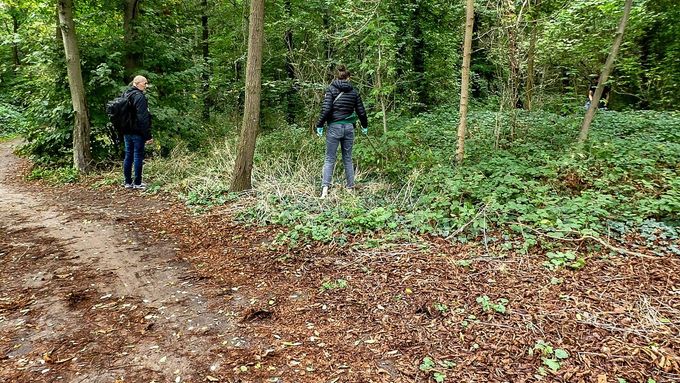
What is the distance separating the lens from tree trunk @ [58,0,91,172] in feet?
27.7

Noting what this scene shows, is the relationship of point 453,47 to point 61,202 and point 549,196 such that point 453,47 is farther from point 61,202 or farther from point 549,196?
point 61,202

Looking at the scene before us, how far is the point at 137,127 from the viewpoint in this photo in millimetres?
7215

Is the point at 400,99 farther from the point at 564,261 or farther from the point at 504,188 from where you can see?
the point at 564,261

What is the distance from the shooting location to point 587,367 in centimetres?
250

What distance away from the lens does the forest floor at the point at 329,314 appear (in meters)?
2.59

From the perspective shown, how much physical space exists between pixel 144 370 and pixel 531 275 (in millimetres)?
3192

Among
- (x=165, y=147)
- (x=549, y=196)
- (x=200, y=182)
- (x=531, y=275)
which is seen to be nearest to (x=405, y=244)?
(x=531, y=275)

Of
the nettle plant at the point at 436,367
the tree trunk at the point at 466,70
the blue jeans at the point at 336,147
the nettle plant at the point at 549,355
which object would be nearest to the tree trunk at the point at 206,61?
the blue jeans at the point at 336,147

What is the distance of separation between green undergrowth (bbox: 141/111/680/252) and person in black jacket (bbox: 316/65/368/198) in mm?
461

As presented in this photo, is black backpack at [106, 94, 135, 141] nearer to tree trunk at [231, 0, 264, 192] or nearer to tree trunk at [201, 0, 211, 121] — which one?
tree trunk at [231, 0, 264, 192]

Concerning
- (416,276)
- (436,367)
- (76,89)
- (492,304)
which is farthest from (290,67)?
(436,367)

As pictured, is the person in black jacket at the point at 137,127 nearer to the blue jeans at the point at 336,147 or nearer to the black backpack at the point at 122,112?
the black backpack at the point at 122,112

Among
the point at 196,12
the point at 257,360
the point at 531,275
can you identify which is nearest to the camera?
the point at 257,360

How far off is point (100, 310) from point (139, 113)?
4.70m
